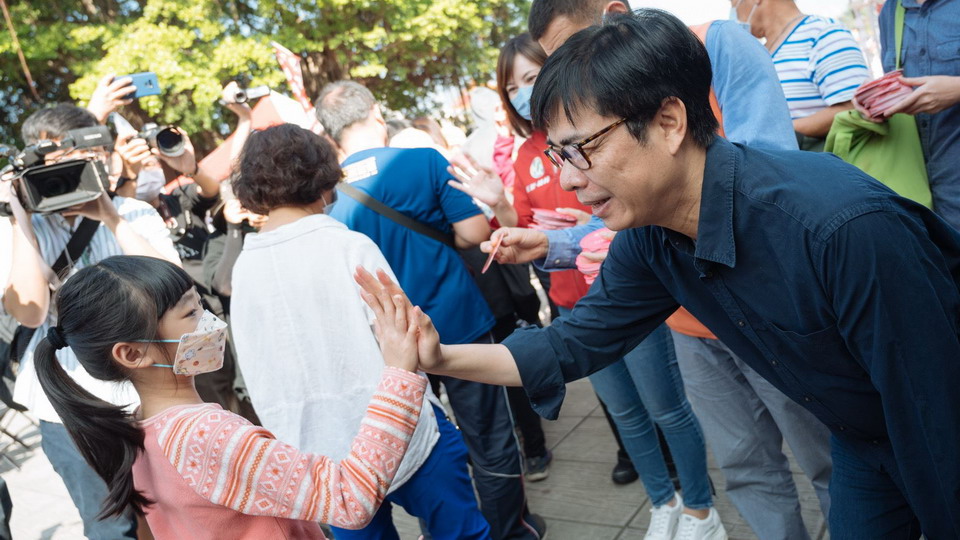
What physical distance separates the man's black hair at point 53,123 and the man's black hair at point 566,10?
2.01 meters

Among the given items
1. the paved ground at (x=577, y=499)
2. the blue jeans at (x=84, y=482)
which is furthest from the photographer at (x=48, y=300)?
the paved ground at (x=577, y=499)

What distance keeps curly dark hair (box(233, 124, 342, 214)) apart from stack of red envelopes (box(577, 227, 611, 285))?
0.94 meters

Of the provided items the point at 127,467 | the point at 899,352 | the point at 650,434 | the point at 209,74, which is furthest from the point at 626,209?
the point at 209,74

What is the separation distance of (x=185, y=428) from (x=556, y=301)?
192 cm

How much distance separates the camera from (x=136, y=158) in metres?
3.78

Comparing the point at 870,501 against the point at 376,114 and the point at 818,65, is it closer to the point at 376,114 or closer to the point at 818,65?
the point at 818,65

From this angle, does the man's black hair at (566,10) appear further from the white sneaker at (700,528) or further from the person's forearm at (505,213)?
the white sneaker at (700,528)

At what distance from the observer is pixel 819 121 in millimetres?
2729

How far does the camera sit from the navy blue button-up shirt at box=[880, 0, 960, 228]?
7.98 ft

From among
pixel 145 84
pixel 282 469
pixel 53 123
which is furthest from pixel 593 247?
pixel 145 84

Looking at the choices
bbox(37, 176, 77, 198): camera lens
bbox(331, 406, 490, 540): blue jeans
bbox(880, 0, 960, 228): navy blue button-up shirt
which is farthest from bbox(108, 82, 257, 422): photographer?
bbox(880, 0, 960, 228): navy blue button-up shirt

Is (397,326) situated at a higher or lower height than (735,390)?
→ higher

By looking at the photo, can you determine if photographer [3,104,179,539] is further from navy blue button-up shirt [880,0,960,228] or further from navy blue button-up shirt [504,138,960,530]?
navy blue button-up shirt [880,0,960,228]

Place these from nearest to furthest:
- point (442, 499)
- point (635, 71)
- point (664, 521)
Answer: point (635, 71)
point (442, 499)
point (664, 521)
